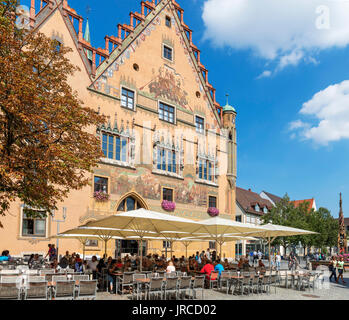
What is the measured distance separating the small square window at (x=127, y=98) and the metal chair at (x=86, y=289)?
18820 millimetres

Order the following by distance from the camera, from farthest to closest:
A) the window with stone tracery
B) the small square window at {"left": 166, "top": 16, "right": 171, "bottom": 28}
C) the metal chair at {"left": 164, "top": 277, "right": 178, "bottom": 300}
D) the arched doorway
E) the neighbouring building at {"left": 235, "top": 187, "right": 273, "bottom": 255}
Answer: the neighbouring building at {"left": 235, "top": 187, "right": 273, "bottom": 255}
the small square window at {"left": 166, "top": 16, "right": 171, "bottom": 28}
the window with stone tracery
the arched doorway
the metal chair at {"left": 164, "top": 277, "right": 178, "bottom": 300}

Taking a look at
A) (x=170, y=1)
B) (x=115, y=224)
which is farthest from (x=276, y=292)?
(x=170, y=1)

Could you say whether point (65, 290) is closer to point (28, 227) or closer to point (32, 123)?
point (32, 123)

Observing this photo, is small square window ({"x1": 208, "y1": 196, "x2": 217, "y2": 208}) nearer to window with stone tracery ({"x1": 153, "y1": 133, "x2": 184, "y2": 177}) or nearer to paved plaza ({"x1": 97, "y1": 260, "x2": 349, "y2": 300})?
window with stone tracery ({"x1": 153, "y1": 133, "x2": 184, "y2": 177})

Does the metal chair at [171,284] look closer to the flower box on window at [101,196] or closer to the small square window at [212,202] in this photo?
the flower box on window at [101,196]

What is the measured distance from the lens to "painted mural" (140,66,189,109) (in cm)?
3016

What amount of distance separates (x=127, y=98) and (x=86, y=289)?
19.6 meters

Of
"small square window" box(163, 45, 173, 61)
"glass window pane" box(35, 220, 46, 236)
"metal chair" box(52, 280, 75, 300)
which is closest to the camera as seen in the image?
"metal chair" box(52, 280, 75, 300)

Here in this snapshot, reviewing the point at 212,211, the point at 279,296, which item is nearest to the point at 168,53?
the point at 212,211

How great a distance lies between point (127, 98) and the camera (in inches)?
1100

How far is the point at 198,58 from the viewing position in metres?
35.2

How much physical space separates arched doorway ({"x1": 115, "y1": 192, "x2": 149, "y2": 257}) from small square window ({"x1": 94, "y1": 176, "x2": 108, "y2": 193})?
1.48 metres

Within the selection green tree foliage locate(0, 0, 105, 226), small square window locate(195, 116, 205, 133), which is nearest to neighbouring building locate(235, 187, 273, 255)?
small square window locate(195, 116, 205, 133)
